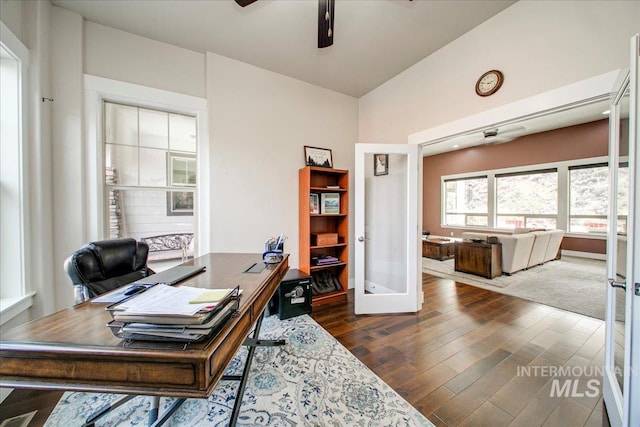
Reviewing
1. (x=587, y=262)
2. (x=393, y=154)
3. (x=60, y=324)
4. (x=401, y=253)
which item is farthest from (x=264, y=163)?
(x=587, y=262)

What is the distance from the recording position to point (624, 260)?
1330 mm

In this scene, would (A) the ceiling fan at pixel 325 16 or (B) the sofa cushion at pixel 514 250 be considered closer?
(A) the ceiling fan at pixel 325 16

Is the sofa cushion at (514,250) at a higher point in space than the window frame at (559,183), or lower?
lower

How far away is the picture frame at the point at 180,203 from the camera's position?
2.74 m

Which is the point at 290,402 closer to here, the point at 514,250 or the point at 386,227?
the point at 386,227

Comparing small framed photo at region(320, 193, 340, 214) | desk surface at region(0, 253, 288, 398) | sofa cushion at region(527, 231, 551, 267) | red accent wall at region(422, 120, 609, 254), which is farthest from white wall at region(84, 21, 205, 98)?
red accent wall at region(422, 120, 609, 254)

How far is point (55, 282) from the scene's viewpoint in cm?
213

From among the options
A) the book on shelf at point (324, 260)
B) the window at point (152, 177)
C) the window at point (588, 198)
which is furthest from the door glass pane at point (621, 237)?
the window at point (588, 198)

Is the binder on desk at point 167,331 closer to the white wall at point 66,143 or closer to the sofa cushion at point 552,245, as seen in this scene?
the white wall at point 66,143

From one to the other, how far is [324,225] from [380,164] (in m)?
1.23

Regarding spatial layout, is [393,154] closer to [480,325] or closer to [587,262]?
[480,325]

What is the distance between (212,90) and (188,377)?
3.03 metres

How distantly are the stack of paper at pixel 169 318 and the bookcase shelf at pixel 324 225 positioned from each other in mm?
2328

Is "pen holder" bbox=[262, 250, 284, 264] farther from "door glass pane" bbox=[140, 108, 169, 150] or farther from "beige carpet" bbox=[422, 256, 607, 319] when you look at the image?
"beige carpet" bbox=[422, 256, 607, 319]
